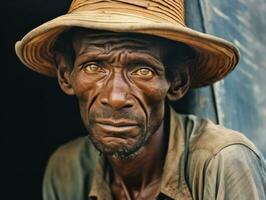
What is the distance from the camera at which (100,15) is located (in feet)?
9.98

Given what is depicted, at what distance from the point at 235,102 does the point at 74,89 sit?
2.97 ft

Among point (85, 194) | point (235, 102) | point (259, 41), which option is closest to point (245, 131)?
point (235, 102)

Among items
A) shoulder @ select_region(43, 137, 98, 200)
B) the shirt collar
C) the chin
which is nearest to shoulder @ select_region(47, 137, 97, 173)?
shoulder @ select_region(43, 137, 98, 200)

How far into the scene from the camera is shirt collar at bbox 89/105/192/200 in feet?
10.7

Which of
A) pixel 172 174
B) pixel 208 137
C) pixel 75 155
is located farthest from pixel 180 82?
pixel 75 155

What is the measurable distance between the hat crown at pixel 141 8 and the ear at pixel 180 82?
18 cm

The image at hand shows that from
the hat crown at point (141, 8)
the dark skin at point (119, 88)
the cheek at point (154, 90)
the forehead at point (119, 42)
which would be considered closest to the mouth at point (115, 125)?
the dark skin at point (119, 88)

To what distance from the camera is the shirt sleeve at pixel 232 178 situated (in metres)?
3.13

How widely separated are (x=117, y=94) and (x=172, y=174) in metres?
0.42

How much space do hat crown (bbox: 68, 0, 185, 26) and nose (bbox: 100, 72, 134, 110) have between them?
20 centimetres

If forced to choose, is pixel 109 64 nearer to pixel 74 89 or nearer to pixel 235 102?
pixel 74 89

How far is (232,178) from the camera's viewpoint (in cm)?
314

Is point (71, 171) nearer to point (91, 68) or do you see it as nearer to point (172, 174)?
point (172, 174)

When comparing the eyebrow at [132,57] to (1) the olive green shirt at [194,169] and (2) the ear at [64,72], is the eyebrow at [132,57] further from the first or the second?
(1) the olive green shirt at [194,169]
